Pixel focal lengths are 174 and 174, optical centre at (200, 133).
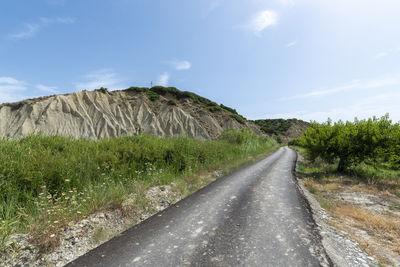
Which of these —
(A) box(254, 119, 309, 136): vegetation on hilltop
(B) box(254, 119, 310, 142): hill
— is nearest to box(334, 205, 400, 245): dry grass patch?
(B) box(254, 119, 310, 142): hill

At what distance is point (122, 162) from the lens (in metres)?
8.43

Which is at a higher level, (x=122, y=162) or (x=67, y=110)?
(x=67, y=110)

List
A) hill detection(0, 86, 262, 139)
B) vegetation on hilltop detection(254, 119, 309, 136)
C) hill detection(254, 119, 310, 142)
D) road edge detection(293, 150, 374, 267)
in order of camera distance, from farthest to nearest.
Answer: vegetation on hilltop detection(254, 119, 309, 136), hill detection(254, 119, 310, 142), hill detection(0, 86, 262, 139), road edge detection(293, 150, 374, 267)

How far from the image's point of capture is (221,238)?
404 centimetres

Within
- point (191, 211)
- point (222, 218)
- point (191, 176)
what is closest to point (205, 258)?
point (222, 218)

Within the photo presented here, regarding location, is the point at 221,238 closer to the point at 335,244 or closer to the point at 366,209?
the point at 335,244

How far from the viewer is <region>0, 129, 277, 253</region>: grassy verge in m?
4.11

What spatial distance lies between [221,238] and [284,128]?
12356 centimetres

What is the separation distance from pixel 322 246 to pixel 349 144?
10.1 m

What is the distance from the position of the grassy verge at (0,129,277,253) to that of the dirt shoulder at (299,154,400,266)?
5.11m

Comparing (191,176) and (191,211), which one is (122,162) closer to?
(191,176)

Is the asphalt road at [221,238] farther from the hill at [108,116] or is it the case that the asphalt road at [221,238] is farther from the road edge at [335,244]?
the hill at [108,116]

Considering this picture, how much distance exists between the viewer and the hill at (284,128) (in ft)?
317

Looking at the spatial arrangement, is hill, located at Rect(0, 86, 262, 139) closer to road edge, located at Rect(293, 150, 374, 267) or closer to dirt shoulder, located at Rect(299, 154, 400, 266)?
dirt shoulder, located at Rect(299, 154, 400, 266)
